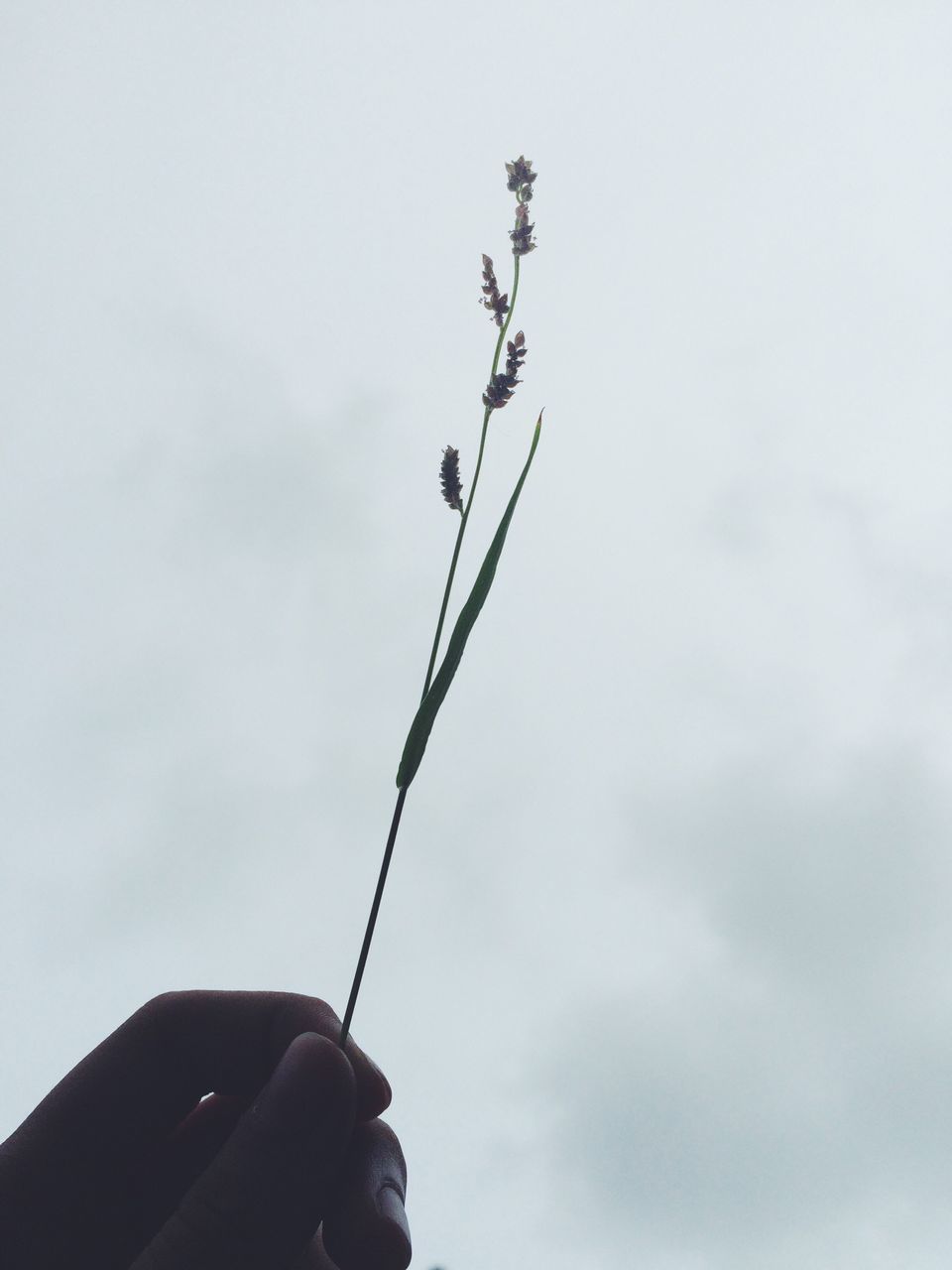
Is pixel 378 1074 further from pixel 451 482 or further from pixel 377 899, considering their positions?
pixel 451 482

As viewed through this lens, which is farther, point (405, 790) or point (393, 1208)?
point (393, 1208)

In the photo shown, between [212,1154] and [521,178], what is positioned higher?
[521,178]

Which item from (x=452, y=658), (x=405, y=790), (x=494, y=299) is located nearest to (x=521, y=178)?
(x=494, y=299)

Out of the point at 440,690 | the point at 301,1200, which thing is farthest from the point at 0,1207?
the point at 440,690

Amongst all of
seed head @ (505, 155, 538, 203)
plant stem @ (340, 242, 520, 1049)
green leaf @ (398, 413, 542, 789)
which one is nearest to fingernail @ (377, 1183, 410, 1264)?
plant stem @ (340, 242, 520, 1049)

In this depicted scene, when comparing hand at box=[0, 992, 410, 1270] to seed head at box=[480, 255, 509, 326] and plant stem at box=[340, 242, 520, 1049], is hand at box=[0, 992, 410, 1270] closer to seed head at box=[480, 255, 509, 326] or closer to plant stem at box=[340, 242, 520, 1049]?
plant stem at box=[340, 242, 520, 1049]
